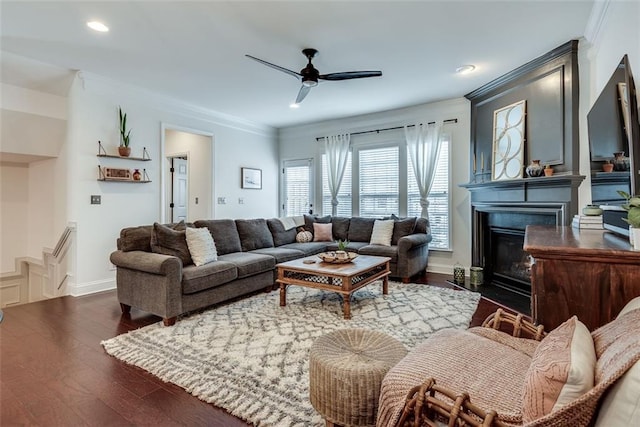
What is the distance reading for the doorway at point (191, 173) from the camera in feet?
18.8

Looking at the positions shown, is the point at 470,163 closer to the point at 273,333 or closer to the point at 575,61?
the point at 575,61

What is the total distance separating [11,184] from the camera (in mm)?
5090

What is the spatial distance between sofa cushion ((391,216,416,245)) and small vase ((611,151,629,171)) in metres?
2.89

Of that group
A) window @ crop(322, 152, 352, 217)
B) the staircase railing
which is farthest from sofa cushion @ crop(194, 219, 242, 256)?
window @ crop(322, 152, 352, 217)

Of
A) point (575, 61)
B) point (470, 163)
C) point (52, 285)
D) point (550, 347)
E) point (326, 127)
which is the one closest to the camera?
point (550, 347)

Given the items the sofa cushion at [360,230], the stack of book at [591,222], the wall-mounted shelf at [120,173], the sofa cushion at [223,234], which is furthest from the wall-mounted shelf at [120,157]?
the stack of book at [591,222]

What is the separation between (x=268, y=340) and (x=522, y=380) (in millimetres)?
1940

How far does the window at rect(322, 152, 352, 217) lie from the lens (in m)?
6.34

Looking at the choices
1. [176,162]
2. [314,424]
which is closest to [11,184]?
[176,162]

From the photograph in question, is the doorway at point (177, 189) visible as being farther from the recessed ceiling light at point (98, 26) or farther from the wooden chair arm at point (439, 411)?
the wooden chair arm at point (439, 411)

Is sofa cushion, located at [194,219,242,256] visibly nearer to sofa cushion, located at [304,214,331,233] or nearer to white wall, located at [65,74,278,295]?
white wall, located at [65,74,278,295]

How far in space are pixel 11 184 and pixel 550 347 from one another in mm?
6941

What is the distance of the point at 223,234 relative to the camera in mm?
4328

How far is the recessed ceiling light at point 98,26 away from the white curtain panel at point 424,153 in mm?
4329
